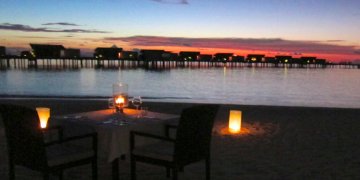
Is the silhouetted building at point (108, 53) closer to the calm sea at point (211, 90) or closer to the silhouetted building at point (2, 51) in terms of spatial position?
the silhouetted building at point (2, 51)

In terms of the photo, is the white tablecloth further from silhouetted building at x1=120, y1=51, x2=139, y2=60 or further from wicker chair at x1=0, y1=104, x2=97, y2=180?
silhouetted building at x1=120, y1=51, x2=139, y2=60

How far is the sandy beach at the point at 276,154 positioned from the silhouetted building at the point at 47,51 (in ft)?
294

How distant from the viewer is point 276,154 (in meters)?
3.97

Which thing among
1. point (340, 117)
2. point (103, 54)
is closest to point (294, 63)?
point (103, 54)

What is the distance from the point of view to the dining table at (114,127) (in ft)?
8.65

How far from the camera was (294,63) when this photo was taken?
110 m

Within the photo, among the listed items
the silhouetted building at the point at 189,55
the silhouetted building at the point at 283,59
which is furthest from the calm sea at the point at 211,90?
the silhouetted building at the point at 283,59

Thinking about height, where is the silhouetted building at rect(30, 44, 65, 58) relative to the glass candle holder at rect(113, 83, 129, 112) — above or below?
above

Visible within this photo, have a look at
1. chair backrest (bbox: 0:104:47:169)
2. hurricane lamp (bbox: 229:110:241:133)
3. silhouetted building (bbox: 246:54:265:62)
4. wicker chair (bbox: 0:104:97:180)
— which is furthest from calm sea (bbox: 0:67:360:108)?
silhouetted building (bbox: 246:54:265:62)

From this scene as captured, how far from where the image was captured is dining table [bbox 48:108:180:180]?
264 centimetres

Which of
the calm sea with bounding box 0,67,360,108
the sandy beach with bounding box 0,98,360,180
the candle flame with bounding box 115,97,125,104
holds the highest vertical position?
the candle flame with bounding box 115,97,125,104

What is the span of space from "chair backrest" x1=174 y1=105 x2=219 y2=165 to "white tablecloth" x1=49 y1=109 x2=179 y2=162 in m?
0.47

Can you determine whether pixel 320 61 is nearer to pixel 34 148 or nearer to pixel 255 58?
pixel 255 58

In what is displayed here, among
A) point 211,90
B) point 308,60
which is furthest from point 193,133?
point 308,60
